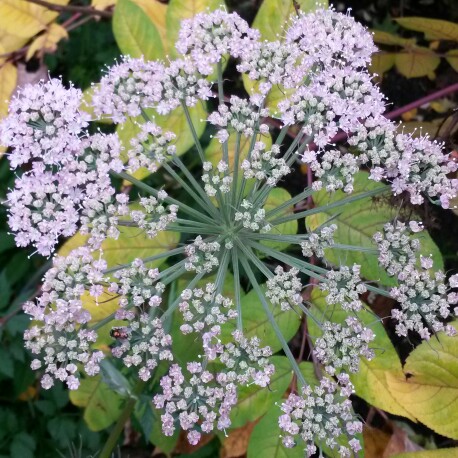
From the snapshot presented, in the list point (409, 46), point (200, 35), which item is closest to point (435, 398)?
point (200, 35)

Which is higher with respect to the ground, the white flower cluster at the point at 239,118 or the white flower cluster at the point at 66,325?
the white flower cluster at the point at 239,118

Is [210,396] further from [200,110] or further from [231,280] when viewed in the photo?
[200,110]

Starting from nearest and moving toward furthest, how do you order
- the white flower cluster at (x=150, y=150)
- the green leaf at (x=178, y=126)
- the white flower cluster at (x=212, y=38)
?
the white flower cluster at (x=150, y=150), the white flower cluster at (x=212, y=38), the green leaf at (x=178, y=126)

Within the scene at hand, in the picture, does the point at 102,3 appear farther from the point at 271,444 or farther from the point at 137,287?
the point at 271,444

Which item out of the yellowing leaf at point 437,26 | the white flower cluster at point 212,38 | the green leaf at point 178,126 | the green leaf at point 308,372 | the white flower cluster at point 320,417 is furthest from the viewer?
the yellowing leaf at point 437,26

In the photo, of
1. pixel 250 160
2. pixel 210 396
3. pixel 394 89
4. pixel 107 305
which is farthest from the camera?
pixel 394 89

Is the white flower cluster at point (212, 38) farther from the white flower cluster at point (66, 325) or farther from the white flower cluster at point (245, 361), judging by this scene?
the white flower cluster at point (245, 361)

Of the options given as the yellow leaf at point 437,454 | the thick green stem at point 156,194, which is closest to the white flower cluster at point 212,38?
the thick green stem at point 156,194
